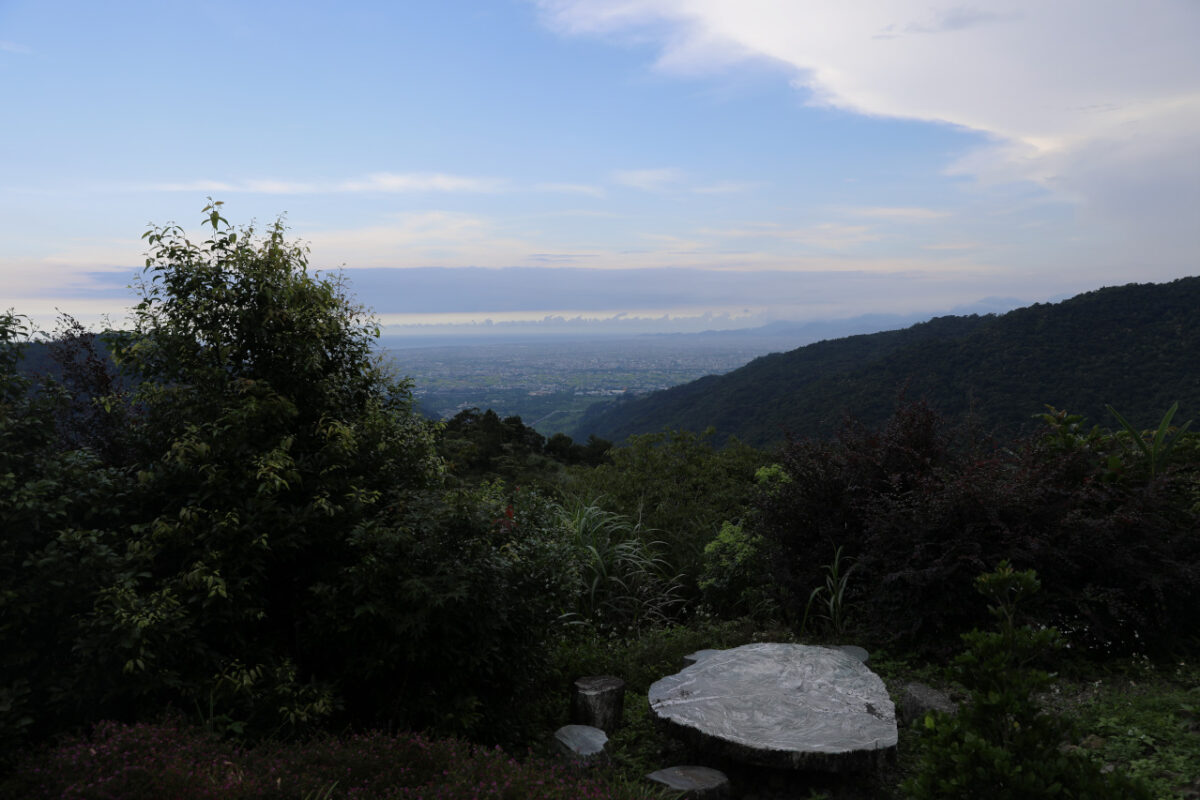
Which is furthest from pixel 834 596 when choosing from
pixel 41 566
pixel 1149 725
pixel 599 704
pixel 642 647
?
pixel 41 566

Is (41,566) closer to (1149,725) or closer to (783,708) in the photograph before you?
(783,708)

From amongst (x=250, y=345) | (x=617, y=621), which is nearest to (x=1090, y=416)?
(x=617, y=621)

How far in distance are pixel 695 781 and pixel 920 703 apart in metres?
1.75

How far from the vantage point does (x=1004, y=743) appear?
236 centimetres

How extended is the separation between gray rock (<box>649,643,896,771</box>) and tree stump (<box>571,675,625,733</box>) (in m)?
0.30

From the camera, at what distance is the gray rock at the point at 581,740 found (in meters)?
4.06

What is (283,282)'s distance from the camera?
15.0 feet

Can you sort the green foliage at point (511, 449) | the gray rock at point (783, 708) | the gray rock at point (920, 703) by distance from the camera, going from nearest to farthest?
the gray rock at point (783, 708) → the gray rock at point (920, 703) → the green foliage at point (511, 449)

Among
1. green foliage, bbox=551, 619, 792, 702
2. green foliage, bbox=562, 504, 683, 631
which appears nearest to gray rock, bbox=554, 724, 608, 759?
green foliage, bbox=551, 619, 792, 702

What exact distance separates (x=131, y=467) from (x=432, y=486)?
6.07 feet

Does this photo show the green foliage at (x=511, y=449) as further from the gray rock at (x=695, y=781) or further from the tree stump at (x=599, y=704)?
the gray rock at (x=695, y=781)

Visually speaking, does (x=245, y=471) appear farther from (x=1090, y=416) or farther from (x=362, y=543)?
(x=1090, y=416)

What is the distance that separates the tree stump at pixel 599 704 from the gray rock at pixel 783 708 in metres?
0.30

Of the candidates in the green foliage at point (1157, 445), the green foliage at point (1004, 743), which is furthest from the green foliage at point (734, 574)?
the green foliage at point (1004, 743)
